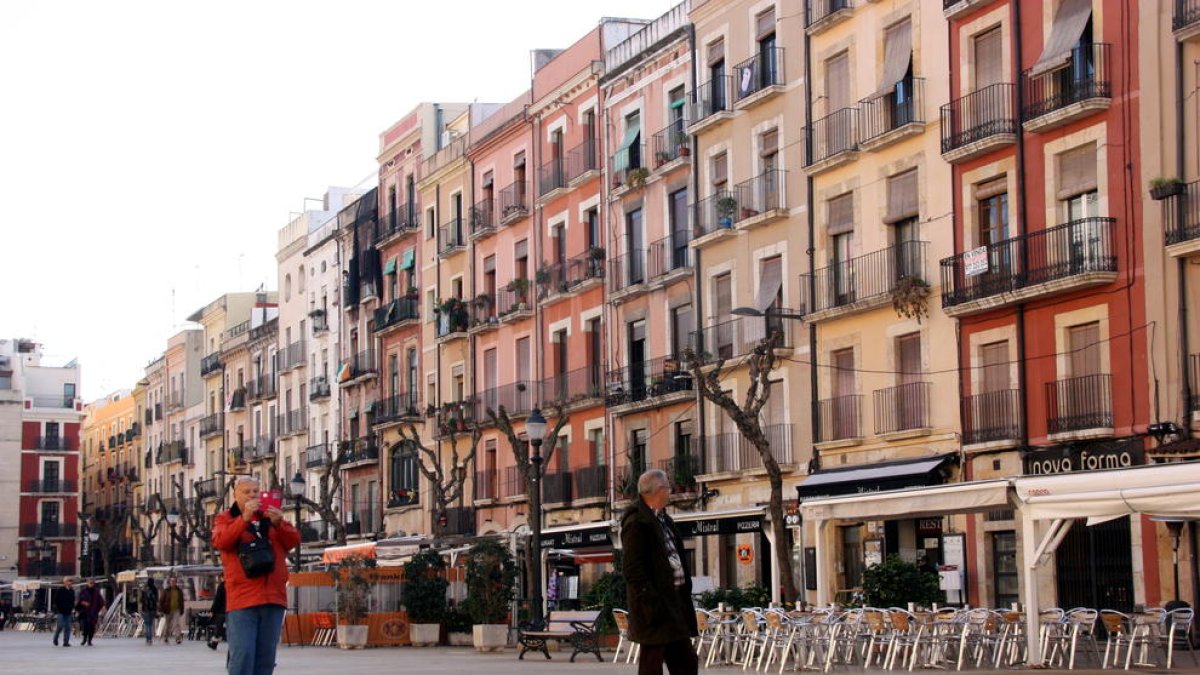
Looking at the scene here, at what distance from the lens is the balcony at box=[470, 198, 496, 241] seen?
57.5 meters

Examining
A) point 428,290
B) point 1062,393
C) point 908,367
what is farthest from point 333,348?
point 1062,393

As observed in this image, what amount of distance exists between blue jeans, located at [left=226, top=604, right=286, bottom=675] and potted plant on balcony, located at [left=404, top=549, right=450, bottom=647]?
25.3 metres

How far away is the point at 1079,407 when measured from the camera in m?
32.3

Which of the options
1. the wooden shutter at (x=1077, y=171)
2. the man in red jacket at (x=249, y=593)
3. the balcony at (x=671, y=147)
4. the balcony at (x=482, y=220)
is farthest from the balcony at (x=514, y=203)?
the man in red jacket at (x=249, y=593)

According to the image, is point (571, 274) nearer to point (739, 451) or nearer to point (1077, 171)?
point (739, 451)

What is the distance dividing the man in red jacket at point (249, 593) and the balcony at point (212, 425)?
76717mm

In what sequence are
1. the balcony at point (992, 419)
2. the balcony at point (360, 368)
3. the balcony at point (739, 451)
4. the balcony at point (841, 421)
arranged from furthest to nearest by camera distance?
the balcony at point (360, 368)
the balcony at point (739, 451)
the balcony at point (841, 421)
the balcony at point (992, 419)

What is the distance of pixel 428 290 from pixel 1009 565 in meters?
32.1

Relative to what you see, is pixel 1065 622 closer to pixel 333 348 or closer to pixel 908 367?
pixel 908 367

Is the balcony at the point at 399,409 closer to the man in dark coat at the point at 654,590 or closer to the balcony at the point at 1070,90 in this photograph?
the balcony at the point at 1070,90

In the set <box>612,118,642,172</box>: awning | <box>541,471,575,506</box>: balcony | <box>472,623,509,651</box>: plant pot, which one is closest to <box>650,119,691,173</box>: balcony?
<box>612,118,642,172</box>: awning

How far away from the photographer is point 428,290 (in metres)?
63.0

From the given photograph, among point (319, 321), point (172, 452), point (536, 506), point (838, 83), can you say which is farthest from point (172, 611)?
point (172, 452)

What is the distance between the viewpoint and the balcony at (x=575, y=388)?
5041cm
